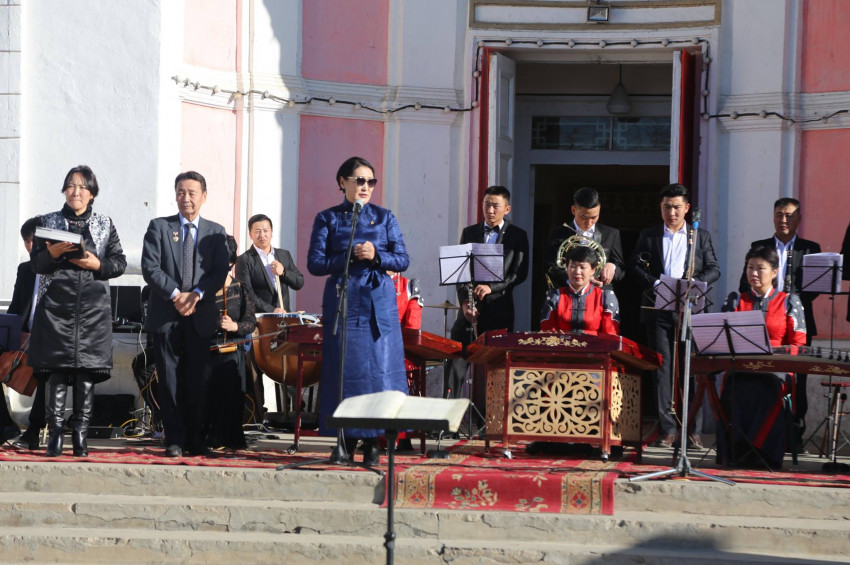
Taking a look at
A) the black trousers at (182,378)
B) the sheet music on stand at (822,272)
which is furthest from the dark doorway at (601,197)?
the black trousers at (182,378)

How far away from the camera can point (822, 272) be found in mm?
9188

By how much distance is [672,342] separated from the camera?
978 cm

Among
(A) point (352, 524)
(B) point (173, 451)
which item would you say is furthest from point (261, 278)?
(A) point (352, 524)

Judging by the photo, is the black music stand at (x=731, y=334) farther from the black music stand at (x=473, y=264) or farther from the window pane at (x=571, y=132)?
the window pane at (x=571, y=132)

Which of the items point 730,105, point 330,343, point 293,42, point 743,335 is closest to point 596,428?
point 743,335

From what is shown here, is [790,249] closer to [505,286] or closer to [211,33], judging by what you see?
[505,286]

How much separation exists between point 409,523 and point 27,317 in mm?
3361

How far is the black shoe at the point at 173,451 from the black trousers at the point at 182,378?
36 millimetres

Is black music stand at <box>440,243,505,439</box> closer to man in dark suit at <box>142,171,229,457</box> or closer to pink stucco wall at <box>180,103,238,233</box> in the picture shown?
man in dark suit at <box>142,171,229,457</box>

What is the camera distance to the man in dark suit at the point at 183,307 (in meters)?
Result: 8.58

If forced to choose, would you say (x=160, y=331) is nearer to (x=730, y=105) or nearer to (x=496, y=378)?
(x=496, y=378)

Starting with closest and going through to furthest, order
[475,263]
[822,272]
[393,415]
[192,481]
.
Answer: [393,415], [192,481], [822,272], [475,263]

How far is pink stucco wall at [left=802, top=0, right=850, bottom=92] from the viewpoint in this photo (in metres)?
11.6

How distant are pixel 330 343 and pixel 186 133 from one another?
154 inches
